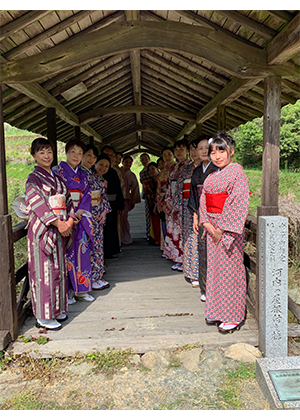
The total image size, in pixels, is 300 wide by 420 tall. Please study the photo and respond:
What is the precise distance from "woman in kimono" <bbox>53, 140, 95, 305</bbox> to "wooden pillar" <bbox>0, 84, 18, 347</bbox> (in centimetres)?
82

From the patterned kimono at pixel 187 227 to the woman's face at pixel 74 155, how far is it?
1.51 metres

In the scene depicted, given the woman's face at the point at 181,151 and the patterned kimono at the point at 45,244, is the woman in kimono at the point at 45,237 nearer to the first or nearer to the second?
the patterned kimono at the point at 45,244

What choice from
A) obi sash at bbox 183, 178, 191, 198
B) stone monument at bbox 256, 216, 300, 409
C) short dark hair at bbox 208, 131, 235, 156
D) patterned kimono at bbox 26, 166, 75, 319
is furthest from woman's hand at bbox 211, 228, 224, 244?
patterned kimono at bbox 26, 166, 75, 319

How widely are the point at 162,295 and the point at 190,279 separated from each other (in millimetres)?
615

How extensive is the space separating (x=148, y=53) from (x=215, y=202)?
2.52 metres

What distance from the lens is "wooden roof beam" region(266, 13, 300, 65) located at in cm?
254

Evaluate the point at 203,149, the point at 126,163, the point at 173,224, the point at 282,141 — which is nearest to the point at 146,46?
the point at 203,149

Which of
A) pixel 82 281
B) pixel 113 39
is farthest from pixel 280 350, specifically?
pixel 113 39

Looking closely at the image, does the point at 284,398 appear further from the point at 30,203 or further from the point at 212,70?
the point at 212,70

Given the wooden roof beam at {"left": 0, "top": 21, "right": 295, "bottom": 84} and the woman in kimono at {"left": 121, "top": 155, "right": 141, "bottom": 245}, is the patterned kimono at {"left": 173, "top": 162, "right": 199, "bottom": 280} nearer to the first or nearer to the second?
the wooden roof beam at {"left": 0, "top": 21, "right": 295, "bottom": 84}

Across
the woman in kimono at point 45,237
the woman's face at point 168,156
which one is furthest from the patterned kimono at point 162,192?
the woman in kimono at point 45,237

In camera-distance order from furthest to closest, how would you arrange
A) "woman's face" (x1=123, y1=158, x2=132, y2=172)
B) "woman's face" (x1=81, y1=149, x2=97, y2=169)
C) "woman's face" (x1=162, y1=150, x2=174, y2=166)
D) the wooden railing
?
"woman's face" (x1=123, y1=158, x2=132, y2=172)
"woman's face" (x1=162, y1=150, x2=174, y2=166)
"woman's face" (x1=81, y1=149, x2=97, y2=169)
the wooden railing

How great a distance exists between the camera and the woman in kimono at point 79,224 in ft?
12.6

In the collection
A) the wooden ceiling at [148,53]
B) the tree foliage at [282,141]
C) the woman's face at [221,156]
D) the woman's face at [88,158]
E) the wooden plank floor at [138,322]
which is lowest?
the wooden plank floor at [138,322]
